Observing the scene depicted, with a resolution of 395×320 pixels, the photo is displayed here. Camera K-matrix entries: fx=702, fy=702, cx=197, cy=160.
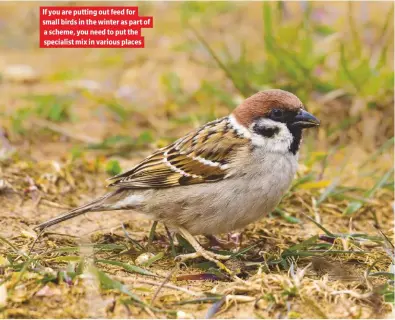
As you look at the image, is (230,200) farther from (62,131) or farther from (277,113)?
(62,131)

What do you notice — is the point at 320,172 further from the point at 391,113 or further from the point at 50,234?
the point at 50,234

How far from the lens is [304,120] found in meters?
3.94

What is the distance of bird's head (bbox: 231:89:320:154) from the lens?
3.93 m

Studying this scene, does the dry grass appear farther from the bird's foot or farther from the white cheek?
the white cheek

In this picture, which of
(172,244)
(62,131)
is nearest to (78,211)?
(172,244)

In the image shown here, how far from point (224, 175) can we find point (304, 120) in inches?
21.7

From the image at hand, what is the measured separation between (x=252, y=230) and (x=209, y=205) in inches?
25.9

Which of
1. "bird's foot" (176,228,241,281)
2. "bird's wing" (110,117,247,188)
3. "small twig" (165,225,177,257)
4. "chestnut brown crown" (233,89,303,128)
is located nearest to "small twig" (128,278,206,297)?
"bird's foot" (176,228,241,281)

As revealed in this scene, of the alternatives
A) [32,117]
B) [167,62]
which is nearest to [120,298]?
[32,117]

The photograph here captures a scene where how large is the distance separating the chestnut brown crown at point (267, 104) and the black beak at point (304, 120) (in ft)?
0.13

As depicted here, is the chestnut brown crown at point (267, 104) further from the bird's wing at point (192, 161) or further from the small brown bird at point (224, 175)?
the bird's wing at point (192, 161)

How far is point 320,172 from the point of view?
5086 millimetres

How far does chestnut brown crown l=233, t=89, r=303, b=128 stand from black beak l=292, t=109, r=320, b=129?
39 mm
